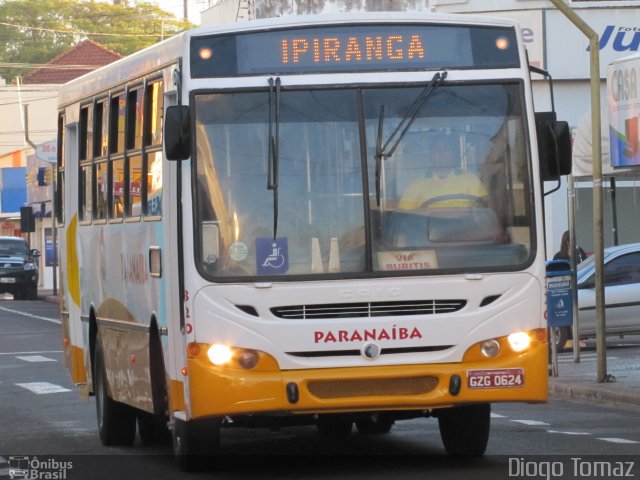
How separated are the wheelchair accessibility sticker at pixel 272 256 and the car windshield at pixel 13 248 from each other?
42753 millimetres

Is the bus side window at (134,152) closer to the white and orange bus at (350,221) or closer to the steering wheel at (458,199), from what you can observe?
the white and orange bus at (350,221)

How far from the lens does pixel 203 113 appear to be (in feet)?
34.8

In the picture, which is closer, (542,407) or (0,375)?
(542,407)

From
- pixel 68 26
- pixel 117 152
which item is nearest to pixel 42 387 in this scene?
pixel 117 152

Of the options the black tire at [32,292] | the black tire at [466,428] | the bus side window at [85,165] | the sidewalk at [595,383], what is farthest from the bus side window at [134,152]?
the black tire at [32,292]

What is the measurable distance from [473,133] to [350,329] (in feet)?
4.82

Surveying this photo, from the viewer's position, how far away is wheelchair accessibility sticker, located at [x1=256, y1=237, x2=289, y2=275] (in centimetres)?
1044

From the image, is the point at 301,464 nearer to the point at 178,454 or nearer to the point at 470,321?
the point at 178,454

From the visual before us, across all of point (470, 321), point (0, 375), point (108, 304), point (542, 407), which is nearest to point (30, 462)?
point (108, 304)

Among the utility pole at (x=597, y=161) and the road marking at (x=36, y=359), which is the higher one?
the utility pole at (x=597, y=161)

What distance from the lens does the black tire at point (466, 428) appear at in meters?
11.6

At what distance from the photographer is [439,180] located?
35.0ft

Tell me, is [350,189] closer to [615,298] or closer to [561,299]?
[561,299]

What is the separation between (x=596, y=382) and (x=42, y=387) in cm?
647
